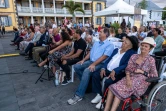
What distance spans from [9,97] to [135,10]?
21.8 feet

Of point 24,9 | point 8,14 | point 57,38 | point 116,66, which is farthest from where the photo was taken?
point 24,9

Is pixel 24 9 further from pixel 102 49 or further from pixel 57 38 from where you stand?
pixel 102 49

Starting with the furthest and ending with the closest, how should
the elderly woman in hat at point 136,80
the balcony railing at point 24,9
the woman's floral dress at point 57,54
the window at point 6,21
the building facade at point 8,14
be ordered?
1. the balcony railing at point 24,9
2. the window at point 6,21
3. the building facade at point 8,14
4. the woman's floral dress at point 57,54
5. the elderly woman in hat at point 136,80

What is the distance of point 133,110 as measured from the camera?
6.78 feet

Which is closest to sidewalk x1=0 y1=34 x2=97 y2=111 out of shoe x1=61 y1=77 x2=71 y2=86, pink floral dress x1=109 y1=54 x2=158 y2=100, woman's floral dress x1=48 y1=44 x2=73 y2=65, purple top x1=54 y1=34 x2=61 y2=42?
shoe x1=61 y1=77 x2=71 y2=86

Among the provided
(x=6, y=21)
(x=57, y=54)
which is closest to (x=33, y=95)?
(x=57, y=54)

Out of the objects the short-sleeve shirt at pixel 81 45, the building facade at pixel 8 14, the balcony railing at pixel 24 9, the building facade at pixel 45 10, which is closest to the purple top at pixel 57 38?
the short-sleeve shirt at pixel 81 45

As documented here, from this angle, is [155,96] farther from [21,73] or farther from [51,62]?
[21,73]

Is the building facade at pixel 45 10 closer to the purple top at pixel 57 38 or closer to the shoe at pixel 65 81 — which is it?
the purple top at pixel 57 38

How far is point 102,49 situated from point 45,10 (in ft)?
75.6

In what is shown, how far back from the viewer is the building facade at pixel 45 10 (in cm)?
2250

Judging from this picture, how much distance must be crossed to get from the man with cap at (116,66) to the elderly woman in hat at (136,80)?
21 centimetres

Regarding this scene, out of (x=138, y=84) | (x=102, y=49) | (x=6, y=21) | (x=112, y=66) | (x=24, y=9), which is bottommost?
(x=138, y=84)

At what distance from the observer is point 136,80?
2.19 meters
